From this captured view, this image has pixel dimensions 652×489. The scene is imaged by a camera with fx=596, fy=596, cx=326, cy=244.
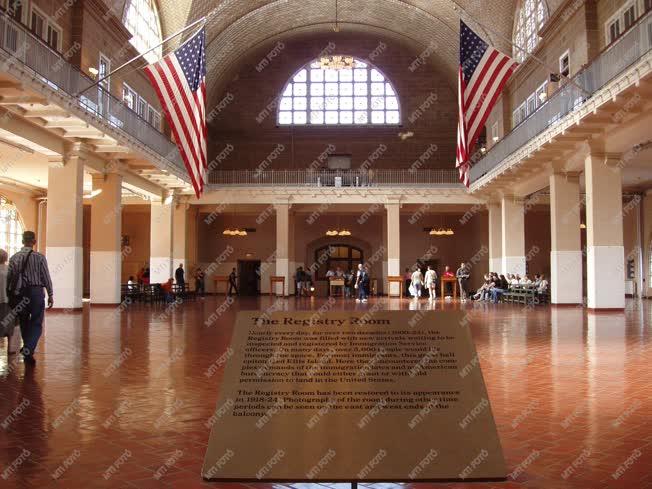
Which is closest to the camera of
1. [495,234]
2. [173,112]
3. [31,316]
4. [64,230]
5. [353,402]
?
[353,402]

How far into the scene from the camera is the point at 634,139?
14875 mm

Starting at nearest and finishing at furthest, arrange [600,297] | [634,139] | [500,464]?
1. [500,464]
2. [634,139]
3. [600,297]

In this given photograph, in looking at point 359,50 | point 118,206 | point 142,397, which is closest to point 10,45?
point 118,206

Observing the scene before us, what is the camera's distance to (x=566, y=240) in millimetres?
19000

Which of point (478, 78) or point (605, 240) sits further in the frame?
point (605, 240)

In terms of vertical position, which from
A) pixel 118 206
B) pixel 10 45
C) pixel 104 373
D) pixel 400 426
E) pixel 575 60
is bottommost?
pixel 104 373

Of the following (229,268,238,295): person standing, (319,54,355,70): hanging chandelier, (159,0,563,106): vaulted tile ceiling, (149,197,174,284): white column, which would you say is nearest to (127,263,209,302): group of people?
(149,197,174,284): white column

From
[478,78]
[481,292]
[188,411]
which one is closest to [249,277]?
[481,292]

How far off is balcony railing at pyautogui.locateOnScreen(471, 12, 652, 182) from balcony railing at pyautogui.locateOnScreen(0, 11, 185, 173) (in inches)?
476

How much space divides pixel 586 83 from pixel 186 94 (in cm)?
974

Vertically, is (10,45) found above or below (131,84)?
below

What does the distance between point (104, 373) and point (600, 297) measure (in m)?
13.5

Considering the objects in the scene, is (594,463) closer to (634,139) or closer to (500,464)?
(500,464)

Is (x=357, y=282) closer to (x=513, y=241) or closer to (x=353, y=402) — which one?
(x=513, y=241)
